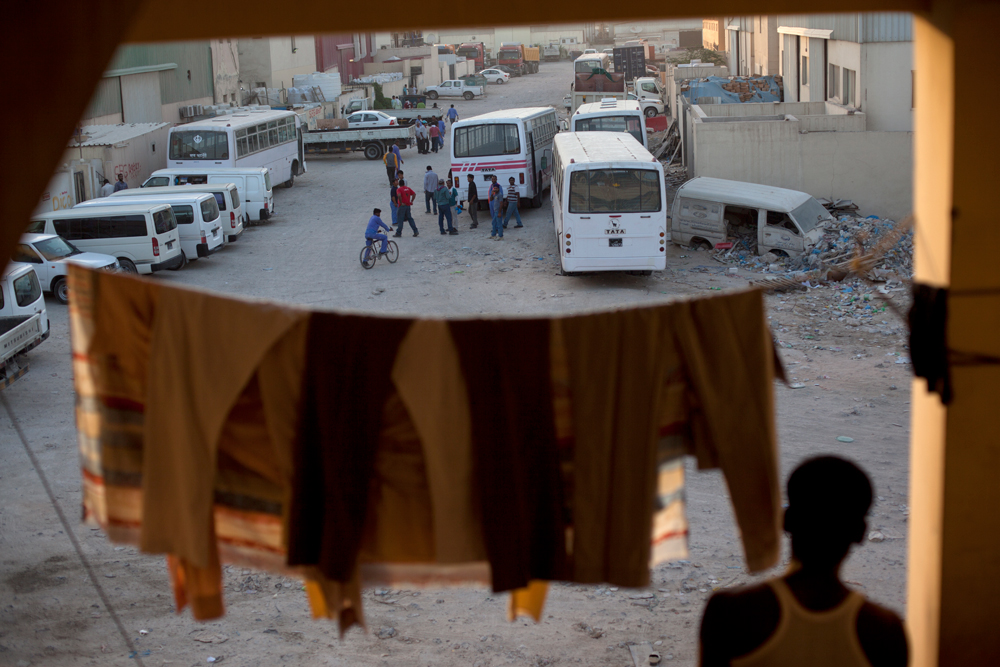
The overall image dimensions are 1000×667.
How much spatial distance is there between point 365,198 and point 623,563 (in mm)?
22786

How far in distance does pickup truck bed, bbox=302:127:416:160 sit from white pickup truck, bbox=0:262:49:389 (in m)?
19.6

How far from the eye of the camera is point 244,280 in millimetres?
17141

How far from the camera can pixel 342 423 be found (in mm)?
3053

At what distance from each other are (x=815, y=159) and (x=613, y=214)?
22.0 feet

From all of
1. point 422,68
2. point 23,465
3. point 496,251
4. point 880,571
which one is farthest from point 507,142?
point 422,68

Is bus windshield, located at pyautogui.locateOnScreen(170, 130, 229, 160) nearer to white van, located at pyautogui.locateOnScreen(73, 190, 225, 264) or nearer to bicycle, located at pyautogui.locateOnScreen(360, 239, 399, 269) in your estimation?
white van, located at pyautogui.locateOnScreen(73, 190, 225, 264)

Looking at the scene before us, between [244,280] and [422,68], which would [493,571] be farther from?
[422,68]

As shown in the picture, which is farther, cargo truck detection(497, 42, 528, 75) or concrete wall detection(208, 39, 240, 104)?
cargo truck detection(497, 42, 528, 75)

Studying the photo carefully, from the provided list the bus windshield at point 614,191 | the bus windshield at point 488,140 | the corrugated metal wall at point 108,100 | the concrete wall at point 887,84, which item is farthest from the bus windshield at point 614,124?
the corrugated metal wall at point 108,100

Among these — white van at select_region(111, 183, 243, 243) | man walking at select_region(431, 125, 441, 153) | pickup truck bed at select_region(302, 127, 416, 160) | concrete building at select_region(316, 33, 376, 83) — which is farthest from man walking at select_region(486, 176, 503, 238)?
concrete building at select_region(316, 33, 376, 83)

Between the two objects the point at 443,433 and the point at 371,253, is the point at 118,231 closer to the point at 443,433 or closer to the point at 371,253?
the point at 371,253

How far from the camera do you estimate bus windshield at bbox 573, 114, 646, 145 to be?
2348 centimetres

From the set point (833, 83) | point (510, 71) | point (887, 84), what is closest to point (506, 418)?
point (887, 84)

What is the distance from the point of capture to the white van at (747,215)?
55.5 feet
